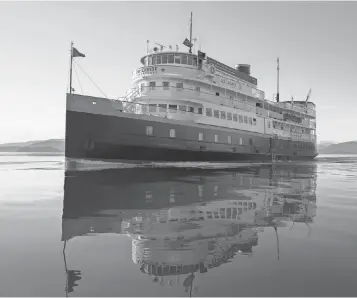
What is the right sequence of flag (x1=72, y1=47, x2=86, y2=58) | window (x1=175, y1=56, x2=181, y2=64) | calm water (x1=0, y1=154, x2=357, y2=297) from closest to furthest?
1. calm water (x1=0, y1=154, x2=357, y2=297)
2. flag (x1=72, y1=47, x2=86, y2=58)
3. window (x1=175, y1=56, x2=181, y2=64)

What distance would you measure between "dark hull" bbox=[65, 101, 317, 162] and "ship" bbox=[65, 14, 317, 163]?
0.06 metres

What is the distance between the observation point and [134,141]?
752 inches

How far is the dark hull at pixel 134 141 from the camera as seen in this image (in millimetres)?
18016

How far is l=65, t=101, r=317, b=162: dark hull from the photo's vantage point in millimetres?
18016

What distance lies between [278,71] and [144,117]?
39.2 metres

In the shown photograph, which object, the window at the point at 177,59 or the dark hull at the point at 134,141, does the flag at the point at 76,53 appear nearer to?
the dark hull at the point at 134,141

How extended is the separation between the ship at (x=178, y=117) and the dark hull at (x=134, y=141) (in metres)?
0.06

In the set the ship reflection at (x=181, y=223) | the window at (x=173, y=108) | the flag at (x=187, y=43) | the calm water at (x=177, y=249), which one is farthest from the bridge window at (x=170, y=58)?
the calm water at (x=177, y=249)

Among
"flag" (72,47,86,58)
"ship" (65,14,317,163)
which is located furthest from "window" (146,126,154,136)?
"flag" (72,47,86,58)

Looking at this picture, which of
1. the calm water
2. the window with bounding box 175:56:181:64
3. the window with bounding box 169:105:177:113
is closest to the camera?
the calm water

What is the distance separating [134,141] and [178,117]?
15.8 feet

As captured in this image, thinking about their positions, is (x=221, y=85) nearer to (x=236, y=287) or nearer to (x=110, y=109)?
(x=110, y=109)

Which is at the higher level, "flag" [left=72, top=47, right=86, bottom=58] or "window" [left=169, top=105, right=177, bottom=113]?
"flag" [left=72, top=47, right=86, bottom=58]

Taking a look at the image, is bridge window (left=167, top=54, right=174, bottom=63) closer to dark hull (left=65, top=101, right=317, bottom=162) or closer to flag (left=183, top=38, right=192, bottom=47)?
flag (left=183, top=38, right=192, bottom=47)
